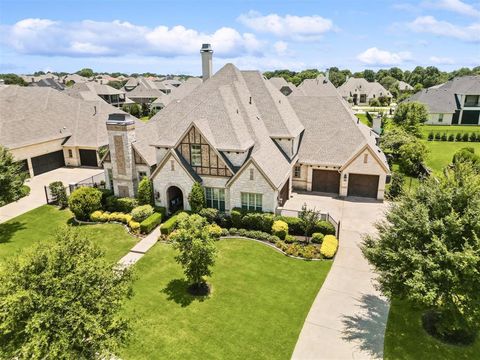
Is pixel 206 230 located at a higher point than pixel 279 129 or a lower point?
→ lower

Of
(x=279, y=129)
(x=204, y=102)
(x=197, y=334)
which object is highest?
(x=204, y=102)

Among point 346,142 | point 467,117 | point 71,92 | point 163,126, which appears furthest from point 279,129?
point 71,92

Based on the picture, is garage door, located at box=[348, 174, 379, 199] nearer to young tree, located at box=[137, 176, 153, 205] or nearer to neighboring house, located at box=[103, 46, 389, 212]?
neighboring house, located at box=[103, 46, 389, 212]

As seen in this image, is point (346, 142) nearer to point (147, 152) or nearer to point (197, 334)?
point (147, 152)

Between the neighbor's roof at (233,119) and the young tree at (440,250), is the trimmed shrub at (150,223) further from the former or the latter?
the young tree at (440,250)

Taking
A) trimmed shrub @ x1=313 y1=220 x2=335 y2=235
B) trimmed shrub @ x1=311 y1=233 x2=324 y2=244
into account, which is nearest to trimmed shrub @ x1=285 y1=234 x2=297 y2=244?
trimmed shrub @ x1=311 y1=233 x2=324 y2=244

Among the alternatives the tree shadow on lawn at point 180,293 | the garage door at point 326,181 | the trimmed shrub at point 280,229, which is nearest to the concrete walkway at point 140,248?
the tree shadow on lawn at point 180,293

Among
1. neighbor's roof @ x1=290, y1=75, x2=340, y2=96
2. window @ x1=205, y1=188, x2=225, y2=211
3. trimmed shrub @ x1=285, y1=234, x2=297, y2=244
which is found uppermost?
neighbor's roof @ x1=290, y1=75, x2=340, y2=96
